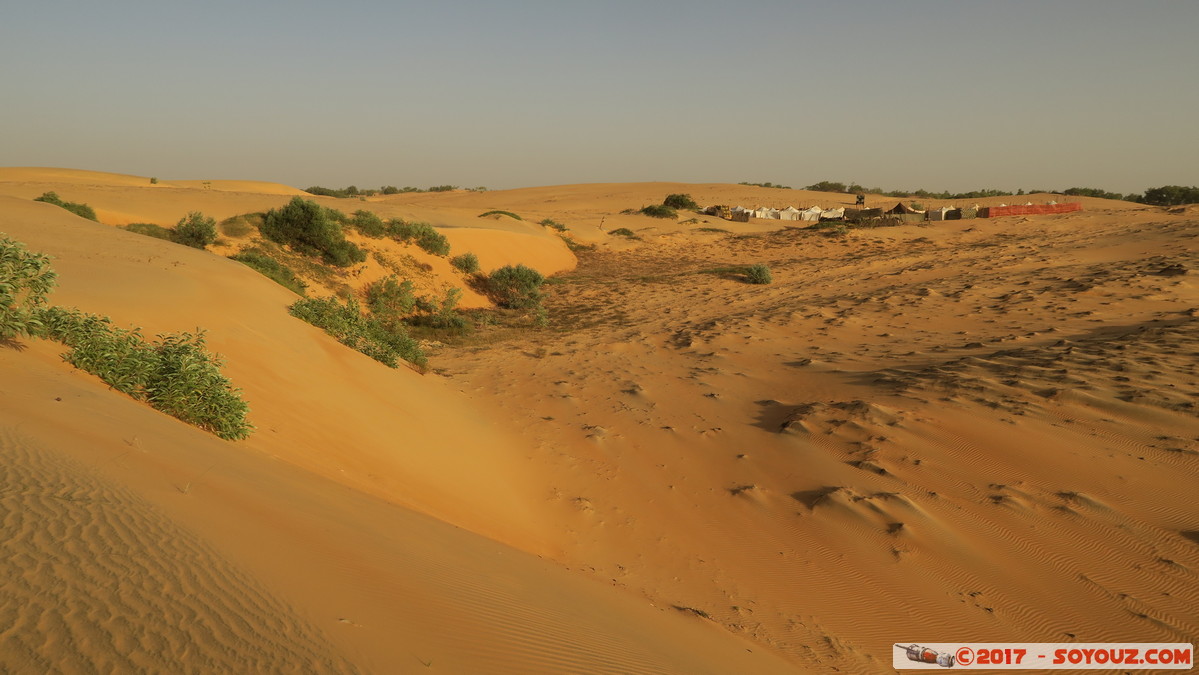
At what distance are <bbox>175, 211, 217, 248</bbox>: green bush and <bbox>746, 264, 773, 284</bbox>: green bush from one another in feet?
46.2

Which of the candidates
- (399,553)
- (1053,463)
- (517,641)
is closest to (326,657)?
(517,641)

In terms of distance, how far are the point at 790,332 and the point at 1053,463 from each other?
21.7 ft

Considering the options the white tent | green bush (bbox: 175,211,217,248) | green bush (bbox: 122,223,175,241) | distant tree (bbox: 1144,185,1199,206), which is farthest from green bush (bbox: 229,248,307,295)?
distant tree (bbox: 1144,185,1199,206)

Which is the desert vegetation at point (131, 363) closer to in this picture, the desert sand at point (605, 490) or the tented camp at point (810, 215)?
the desert sand at point (605, 490)

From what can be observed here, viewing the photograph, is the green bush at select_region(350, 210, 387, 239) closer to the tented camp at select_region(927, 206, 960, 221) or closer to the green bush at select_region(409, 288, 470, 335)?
the green bush at select_region(409, 288, 470, 335)

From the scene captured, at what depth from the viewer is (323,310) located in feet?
32.6

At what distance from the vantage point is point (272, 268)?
1327 cm

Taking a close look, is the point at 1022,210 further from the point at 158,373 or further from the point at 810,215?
the point at 158,373

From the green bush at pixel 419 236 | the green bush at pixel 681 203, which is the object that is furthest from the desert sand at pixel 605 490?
the green bush at pixel 681 203

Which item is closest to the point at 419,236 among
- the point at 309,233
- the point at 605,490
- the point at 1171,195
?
the point at 309,233

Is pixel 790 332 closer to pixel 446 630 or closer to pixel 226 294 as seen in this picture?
pixel 226 294

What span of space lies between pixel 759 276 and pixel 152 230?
1556 cm

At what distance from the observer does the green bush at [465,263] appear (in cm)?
1847

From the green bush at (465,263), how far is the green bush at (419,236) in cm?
39
